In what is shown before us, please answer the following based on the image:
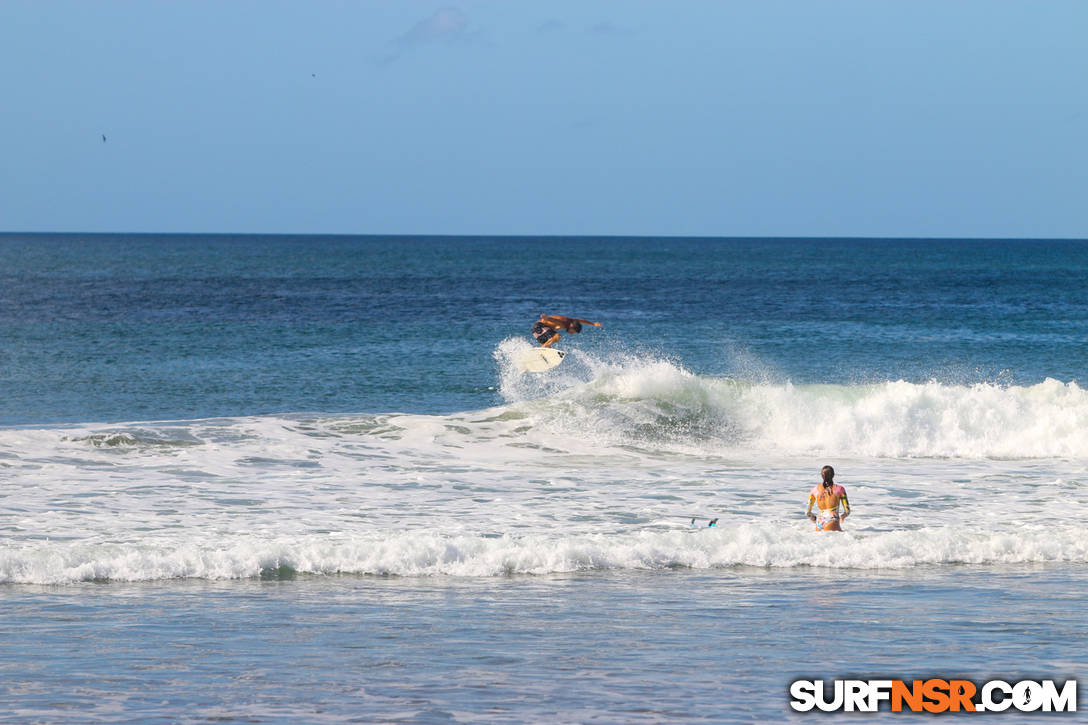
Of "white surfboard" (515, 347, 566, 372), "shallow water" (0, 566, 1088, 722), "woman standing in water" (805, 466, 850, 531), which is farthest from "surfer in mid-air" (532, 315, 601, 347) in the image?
"shallow water" (0, 566, 1088, 722)

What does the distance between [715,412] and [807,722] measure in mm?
17447

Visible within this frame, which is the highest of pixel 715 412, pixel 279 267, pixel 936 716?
pixel 279 267

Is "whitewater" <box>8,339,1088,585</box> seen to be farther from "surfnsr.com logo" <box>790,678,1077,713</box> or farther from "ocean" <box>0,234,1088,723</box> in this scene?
"surfnsr.com logo" <box>790,678,1077,713</box>

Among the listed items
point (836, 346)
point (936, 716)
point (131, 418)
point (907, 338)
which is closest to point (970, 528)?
point (936, 716)

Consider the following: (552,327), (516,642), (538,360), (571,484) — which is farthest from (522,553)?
(538,360)

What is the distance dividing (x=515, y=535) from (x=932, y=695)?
716cm

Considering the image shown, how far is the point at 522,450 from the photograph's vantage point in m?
22.9

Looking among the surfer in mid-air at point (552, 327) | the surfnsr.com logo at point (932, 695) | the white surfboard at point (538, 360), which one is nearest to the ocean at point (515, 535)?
the surfnsr.com logo at point (932, 695)

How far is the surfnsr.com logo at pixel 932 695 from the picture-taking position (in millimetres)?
8547

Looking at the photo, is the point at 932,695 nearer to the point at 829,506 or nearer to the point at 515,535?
the point at 829,506

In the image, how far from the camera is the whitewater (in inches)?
551

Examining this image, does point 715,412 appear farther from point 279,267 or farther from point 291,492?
point 279,267

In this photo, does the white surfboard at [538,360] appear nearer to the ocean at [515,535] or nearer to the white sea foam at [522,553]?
the ocean at [515,535]

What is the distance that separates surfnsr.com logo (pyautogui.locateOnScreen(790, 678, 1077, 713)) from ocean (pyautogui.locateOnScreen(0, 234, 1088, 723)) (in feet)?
0.61
